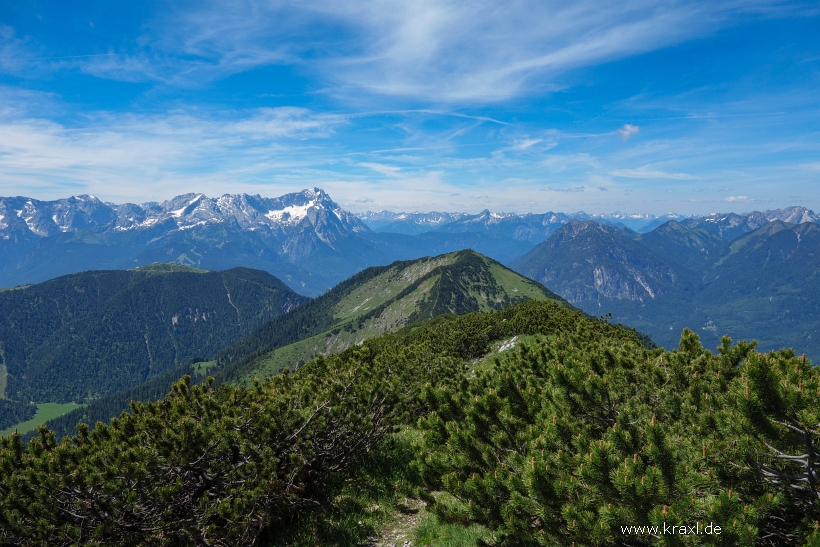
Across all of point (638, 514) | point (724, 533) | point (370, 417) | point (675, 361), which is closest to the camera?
point (724, 533)

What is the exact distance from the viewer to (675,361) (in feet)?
38.7

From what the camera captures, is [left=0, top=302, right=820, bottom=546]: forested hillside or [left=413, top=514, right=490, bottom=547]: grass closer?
[left=0, top=302, right=820, bottom=546]: forested hillside

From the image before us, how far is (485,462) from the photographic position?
10.4 meters

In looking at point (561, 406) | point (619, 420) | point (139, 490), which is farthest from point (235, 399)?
point (619, 420)

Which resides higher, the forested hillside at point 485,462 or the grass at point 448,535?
the forested hillside at point 485,462

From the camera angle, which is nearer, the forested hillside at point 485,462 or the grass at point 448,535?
the forested hillside at point 485,462

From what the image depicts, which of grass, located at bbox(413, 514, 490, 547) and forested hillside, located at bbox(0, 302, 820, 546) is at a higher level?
forested hillside, located at bbox(0, 302, 820, 546)

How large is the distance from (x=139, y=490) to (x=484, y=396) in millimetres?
9105

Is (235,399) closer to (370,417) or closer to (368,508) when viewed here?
(370,417)

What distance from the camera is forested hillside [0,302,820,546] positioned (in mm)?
6852

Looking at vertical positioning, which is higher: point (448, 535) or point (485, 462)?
point (485, 462)

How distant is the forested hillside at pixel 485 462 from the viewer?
685 centimetres

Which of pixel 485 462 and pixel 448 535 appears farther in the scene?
pixel 448 535

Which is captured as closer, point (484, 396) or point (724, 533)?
point (724, 533)
